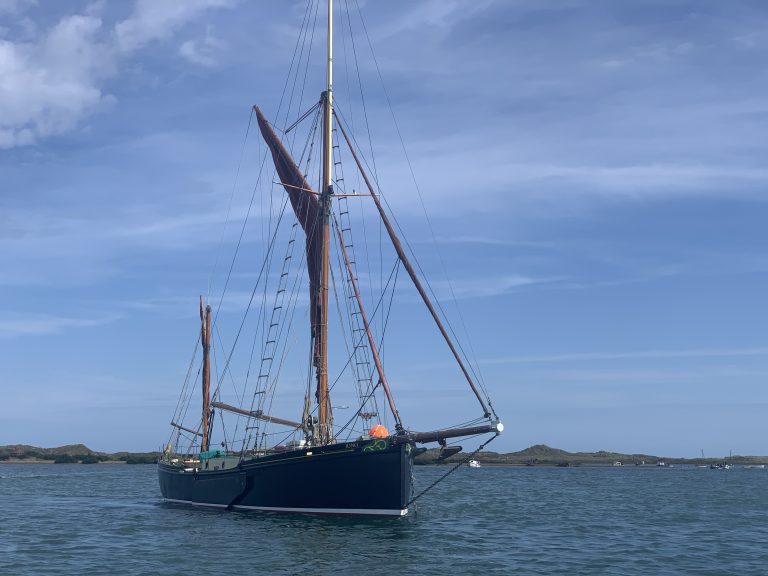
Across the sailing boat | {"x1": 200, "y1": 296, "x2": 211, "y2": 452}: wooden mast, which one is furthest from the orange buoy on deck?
{"x1": 200, "y1": 296, "x2": 211, "y2": 452}: wooden mast

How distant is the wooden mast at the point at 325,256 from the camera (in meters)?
47.8

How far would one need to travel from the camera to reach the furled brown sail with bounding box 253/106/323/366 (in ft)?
167

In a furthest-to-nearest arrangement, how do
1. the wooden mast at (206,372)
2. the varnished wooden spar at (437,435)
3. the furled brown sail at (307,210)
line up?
the wooden mast at (206,372) → the furled brown sail at (307,210) → the varnished wooden spar at (437,435)

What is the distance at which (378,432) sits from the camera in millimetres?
42188

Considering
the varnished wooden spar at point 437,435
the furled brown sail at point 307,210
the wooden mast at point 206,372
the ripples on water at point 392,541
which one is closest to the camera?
the ripples on water at point 392,541

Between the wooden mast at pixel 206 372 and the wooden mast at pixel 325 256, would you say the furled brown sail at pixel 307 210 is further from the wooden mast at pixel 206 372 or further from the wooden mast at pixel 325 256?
the wooden mast at pixel 206 372

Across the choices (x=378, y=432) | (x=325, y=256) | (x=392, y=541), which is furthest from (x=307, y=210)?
(x=392, y=541)

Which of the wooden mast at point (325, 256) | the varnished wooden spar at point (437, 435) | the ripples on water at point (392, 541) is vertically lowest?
the ripples on water at point (392, 541)

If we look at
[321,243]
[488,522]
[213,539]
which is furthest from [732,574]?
[321,243]

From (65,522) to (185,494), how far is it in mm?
9758

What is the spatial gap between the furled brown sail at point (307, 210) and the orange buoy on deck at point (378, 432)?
8.13 m

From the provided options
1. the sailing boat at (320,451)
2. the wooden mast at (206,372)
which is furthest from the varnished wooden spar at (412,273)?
the wooden mast at (206,372)

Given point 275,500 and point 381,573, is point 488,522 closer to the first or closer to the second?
point 275,500

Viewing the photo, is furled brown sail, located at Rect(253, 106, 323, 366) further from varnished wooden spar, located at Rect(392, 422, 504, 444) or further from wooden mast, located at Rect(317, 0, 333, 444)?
varnished wooden spar, located at Rect(392, 422, 504, 444)
